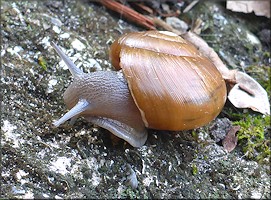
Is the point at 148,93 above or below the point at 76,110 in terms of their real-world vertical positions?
above

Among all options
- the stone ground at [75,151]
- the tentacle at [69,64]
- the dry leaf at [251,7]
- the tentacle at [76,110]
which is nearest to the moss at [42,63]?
the stone ground at [75,151]

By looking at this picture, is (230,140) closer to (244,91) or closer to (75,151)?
(244,91)

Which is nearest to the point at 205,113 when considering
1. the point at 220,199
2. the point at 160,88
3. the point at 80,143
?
the point at 160,88

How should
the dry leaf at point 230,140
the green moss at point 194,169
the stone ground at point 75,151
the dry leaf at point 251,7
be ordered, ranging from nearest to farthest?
the stone ground at point 75,151 < the green moss at point 194,169 < the dry leaf at point 230,140 < the dry leaf at point 251,7

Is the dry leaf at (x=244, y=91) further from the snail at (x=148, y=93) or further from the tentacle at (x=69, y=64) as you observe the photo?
the tentacle at (x=69, y=64)

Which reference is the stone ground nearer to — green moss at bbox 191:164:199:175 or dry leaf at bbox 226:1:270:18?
green moss at bbox 191:164:199:175

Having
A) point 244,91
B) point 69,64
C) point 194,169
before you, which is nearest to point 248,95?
point 244,91

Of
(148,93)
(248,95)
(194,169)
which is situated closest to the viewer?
(148,93)
